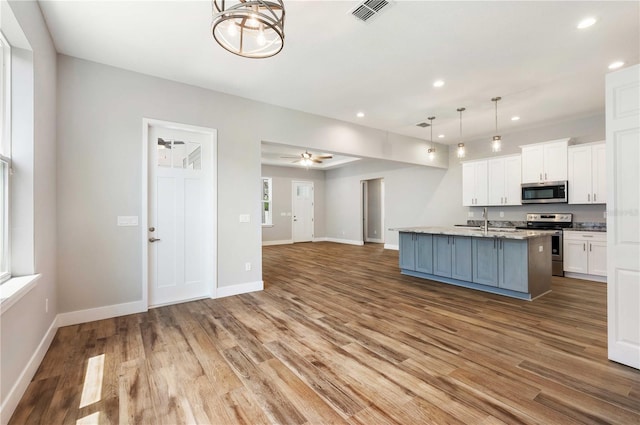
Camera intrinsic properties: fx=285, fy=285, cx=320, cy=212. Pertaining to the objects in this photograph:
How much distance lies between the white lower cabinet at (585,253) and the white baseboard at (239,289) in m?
5.62

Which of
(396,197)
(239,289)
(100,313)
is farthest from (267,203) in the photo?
(100,313)

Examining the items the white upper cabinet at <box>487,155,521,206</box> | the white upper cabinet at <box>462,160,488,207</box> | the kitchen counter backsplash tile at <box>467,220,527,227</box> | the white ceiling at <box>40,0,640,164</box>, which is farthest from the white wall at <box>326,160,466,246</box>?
the white ceiling at <box>40,0,640,164</box>

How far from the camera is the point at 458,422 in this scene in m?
1.71

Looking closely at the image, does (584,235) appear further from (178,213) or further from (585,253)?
(178,213)

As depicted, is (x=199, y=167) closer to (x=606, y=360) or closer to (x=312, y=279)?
(x=312, y=279)

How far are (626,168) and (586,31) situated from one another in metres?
1.58

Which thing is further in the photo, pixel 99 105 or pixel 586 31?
pixel 99 105

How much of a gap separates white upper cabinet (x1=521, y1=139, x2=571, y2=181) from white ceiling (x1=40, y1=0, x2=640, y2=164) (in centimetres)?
93

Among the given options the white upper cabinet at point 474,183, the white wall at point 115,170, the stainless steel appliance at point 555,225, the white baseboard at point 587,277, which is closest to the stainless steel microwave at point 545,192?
the stainless steel appliance at point 555,225

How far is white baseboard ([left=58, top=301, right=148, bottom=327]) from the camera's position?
3.22m

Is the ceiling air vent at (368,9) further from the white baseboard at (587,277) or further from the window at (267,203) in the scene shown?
the window at (267,203)

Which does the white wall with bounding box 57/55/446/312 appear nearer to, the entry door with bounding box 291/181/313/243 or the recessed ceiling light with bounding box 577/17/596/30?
the recessed ceiling light with bounding box 577/17/596/30

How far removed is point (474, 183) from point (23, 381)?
7731 mm

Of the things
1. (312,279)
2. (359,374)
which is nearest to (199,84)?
(312,279)
